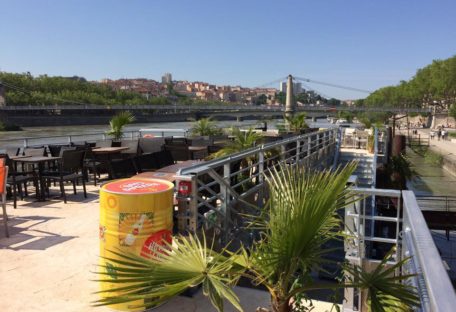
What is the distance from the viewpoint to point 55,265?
12.2 ft

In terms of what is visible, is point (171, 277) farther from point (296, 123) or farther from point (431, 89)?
point (431, 89)

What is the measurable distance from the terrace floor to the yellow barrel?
35 centimetres

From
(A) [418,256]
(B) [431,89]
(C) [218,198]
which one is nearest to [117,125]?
(C) [218,198]

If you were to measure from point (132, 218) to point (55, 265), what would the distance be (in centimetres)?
139

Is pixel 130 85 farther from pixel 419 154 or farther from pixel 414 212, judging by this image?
pixel 414 212

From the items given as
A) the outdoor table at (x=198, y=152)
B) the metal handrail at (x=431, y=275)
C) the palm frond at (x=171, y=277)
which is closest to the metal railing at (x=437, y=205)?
the outdoor table at (x=198, y=152)

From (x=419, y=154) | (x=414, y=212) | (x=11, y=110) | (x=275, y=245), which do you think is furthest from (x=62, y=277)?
(x=11, y=110)

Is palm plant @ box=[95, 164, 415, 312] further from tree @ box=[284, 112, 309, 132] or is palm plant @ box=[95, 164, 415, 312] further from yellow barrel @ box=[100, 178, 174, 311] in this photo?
tree @ box=[284, 112, 309, 132]

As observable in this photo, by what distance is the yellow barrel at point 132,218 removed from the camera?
2.83 metres

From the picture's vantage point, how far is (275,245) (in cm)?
196

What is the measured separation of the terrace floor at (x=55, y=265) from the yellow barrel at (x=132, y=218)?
0.35 m

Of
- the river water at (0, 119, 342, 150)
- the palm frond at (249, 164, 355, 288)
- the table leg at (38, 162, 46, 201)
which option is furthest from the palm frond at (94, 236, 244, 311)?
the river water at (0, 119, 342, 150)

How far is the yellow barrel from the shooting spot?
9.30 feet

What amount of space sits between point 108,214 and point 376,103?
12710 centimetres
